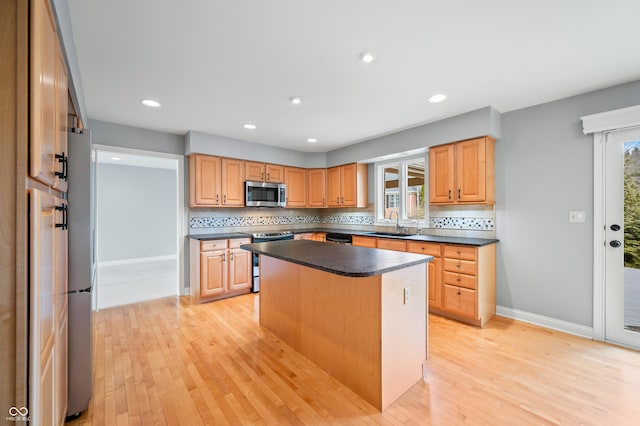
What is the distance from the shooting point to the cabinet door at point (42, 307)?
845 mm

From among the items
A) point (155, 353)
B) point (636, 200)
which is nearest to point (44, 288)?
point (155, 353)

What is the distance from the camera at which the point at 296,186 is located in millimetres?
5348

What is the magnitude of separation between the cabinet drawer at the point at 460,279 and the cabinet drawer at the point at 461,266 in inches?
1.8

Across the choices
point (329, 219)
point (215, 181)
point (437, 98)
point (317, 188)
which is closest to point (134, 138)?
point (215, 181)

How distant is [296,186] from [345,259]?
11.5 ft

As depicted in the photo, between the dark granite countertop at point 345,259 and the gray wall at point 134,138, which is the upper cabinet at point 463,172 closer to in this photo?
the dark granite countertop at point 345,259

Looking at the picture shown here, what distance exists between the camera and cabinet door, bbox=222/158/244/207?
4332 millimetres

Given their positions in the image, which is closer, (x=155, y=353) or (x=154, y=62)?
(x=154, y=62)

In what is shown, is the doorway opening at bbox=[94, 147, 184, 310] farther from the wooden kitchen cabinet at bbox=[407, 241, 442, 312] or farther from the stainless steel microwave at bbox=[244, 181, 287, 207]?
the wooden kitchen cabinet at bbox=[407, 241, 442, 312]

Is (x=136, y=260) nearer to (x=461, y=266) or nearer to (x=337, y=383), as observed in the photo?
(x=337, y=383)

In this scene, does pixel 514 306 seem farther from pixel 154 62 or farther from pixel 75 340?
pixel 154 62

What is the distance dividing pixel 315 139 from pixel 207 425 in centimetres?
385

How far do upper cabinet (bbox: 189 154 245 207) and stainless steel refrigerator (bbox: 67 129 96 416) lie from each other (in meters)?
2.32

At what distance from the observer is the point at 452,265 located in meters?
3.20
